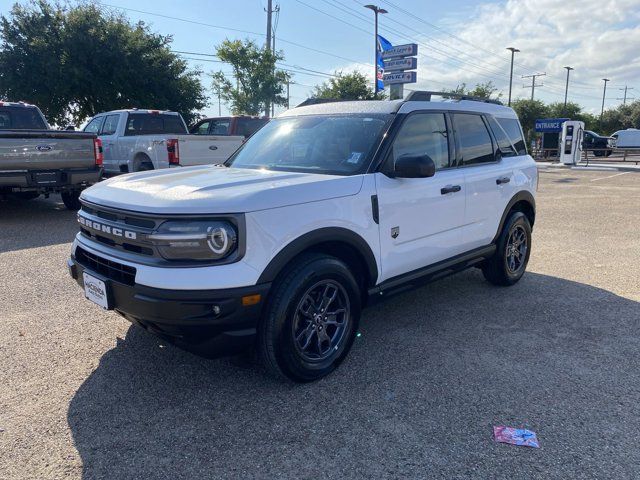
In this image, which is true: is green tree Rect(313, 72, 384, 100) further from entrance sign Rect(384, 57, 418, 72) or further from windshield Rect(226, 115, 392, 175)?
windshield Rect(226, 115, 392, 175)

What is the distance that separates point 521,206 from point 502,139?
81 cm

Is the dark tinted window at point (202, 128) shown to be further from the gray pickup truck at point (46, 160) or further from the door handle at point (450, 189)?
the door handle at point (450, 189)

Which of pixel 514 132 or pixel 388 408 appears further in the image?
pixel 514 132

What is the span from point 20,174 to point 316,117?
→ 6.23 m

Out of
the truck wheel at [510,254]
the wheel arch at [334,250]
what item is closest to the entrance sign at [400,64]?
the truck wheel at [510,254]

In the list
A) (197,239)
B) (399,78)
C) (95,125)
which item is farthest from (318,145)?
(399,78)

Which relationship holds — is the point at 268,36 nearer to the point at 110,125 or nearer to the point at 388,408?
the point at 110,125

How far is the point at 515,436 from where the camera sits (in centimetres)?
266

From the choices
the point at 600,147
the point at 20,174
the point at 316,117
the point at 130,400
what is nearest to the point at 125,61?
the point at 20,174

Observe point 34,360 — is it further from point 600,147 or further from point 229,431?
point 600,147

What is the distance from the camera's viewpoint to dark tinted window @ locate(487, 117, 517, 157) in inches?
196

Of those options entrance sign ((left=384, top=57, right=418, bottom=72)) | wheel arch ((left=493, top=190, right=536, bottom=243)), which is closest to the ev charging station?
entrance sign ((left=384, top=57, right=418, bottom=72))

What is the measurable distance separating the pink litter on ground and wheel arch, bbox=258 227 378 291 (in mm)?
1290

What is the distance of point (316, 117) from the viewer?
13.7ft
